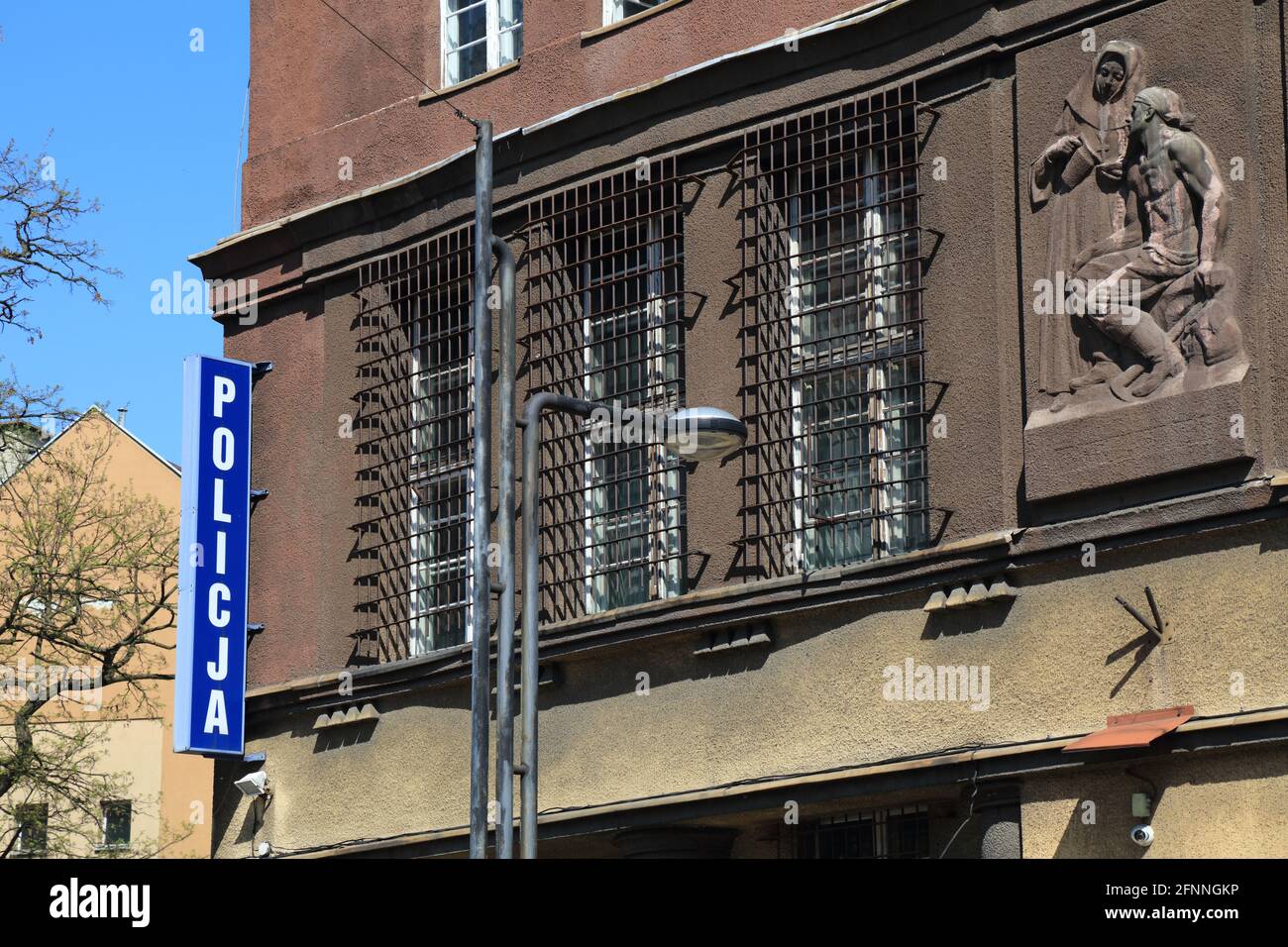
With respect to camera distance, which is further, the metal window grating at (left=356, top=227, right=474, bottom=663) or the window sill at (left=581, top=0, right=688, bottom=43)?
the metal window grating at (left=356, top=227, right=474, bottom=663)

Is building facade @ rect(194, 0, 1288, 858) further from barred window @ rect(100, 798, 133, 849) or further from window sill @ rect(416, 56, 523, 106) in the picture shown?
barred window @ rect(100, 798, 133, 849)

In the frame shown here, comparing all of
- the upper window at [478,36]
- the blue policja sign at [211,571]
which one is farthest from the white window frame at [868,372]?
the blue policja sign at [211,571]

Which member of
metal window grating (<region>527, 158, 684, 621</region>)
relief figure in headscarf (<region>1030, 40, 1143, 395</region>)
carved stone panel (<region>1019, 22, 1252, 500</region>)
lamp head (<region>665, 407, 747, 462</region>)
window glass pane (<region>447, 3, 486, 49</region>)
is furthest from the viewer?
window glass pane (<region>447, 3, 486, 49</region>)

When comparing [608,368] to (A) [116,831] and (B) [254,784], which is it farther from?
(A) [116,831]

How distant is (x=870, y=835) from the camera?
637 inches

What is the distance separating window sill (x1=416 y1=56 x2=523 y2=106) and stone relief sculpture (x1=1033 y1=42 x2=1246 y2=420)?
596 centimetres

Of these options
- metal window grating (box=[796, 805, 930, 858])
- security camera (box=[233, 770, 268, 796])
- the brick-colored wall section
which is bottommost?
metal window grating (box=[796, 805, 930, 858])

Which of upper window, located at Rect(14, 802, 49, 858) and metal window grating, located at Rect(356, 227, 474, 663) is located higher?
metal window grating, located at Rect(356, 227, 474, 663)

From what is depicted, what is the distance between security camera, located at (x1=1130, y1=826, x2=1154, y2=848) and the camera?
13516 mm

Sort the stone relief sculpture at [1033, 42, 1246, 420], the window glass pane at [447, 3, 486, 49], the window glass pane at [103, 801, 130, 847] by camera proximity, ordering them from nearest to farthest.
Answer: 1. the stone relief sculpture at [1033, 42, 1246, 420]
2. the window glass pane at [447, 3, 486, 49]
3. the window glass pane at [103, 801, 130, 847]

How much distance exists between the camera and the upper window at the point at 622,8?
1906 centimetres

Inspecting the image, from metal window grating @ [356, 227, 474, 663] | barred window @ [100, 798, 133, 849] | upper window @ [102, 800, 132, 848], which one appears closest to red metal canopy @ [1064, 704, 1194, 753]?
metal window grating @ [356, 227, 474, 663]

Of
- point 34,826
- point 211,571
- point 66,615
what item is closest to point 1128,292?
point 211,571

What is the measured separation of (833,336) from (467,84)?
16.6 feet
